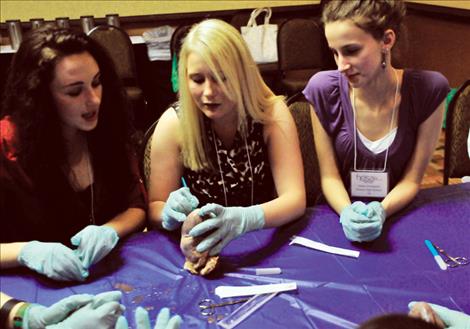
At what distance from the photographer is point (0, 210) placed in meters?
0.69

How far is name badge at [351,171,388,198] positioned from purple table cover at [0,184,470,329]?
15 centimetres

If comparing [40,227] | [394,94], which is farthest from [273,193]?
[40,227]

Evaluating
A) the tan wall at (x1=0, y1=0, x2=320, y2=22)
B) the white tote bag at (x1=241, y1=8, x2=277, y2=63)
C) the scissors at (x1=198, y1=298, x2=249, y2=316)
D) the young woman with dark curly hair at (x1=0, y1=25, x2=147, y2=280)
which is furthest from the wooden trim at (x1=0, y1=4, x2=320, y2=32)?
the scissors at (x1=198, y1=298, x2=249, y2=316)

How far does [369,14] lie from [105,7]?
2888mm

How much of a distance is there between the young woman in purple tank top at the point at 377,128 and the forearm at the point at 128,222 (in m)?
0.48

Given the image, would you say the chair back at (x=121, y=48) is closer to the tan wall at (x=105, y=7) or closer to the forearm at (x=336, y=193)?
the tan wall at (x=105, y=7)

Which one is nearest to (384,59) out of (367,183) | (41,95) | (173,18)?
(367,183)

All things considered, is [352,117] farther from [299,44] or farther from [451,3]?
[299,44]

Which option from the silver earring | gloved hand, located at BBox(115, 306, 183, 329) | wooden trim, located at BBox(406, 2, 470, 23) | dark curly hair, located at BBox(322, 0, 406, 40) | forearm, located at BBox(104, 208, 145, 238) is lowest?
forearm, located at BBox(104, 208, 145, 238)

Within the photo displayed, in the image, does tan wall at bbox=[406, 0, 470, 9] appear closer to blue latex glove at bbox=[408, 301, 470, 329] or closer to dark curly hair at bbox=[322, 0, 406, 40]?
dark curly hair at bbox=[322, 0, 406, 40]

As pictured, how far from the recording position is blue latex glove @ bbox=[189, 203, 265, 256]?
39.0 inches

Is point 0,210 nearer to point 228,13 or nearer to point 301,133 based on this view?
point 301,133

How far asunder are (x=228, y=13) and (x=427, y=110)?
9.13 feet

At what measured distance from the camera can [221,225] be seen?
3.33 ft
